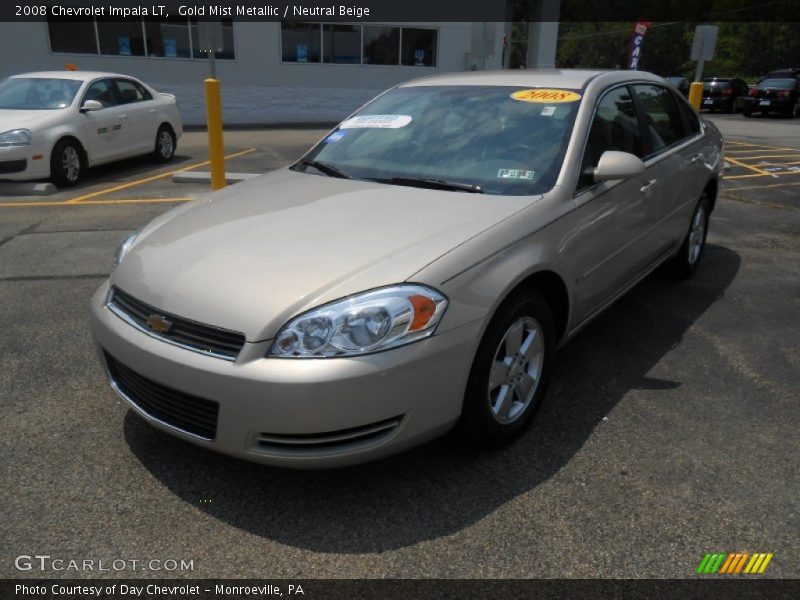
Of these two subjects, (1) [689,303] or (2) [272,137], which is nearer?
(1) [689,303]

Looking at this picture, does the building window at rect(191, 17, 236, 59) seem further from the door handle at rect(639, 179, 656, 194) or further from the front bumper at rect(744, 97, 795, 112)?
the front bumper at rect(744, 97, 795, 112)

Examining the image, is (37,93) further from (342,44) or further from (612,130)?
(342,44)

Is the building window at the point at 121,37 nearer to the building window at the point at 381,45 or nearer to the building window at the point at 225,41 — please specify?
the building window at the point at 225,41

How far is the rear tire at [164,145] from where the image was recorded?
1144 cm

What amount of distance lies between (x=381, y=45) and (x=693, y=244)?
1781cm

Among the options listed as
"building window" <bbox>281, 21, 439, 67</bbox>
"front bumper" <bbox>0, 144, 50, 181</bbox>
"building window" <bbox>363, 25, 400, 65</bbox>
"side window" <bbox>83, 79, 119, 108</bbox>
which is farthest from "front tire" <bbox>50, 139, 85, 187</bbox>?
"building window" <bbox>363, 25, 400, 65</bbox>

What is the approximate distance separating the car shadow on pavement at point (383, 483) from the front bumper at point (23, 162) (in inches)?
272

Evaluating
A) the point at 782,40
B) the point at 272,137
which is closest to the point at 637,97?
the point at 272,137

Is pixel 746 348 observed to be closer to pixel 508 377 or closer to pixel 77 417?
pixel 508 377

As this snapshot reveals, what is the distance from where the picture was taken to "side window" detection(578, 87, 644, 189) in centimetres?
343

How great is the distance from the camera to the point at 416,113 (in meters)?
3.85

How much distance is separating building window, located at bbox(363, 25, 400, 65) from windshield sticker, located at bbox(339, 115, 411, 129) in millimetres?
18127

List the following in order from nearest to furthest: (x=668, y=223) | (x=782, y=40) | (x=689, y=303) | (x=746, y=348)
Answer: (x=746, y=348) < (x=668, y=223) < (x=689, y=303) < (x=782, y=40)

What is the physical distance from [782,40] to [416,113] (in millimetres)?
55405
